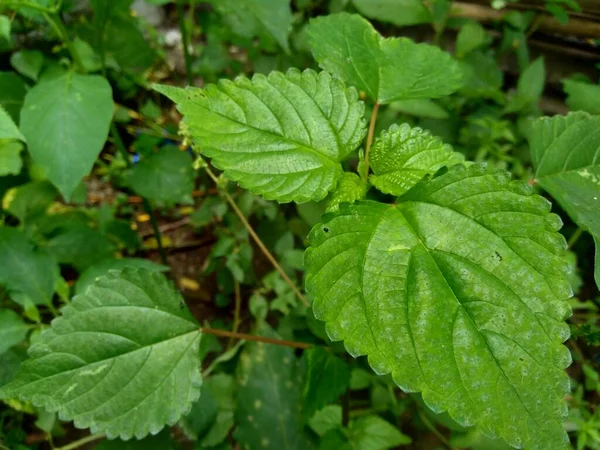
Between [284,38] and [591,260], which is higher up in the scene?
[284,38]

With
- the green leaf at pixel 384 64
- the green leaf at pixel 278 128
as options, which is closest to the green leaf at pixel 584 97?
the green leaf at pixel 384 64

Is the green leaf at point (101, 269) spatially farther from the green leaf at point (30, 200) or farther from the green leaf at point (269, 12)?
the green leaf at point (269, 12)

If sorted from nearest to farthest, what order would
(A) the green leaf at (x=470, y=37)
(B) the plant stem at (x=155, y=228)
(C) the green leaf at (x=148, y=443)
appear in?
(C) the green leaf at (x=148, y=443)
(B) the plant stem at (x=155, y=228)
(A) the green leaf at (x=470, y=37)

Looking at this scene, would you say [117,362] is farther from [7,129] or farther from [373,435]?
[373,435]

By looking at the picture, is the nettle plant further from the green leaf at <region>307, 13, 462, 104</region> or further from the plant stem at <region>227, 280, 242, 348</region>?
the plant stem at <region>227, 280, 242, 348</region>

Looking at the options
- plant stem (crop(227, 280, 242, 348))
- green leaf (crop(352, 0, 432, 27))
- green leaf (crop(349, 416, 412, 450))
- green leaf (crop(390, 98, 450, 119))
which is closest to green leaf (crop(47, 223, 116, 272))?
plant stem (crop(227, 280, 242, 348))

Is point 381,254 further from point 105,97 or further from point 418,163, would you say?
point 105,97

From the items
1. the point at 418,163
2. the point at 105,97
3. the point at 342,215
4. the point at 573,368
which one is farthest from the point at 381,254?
the point at 573,368
